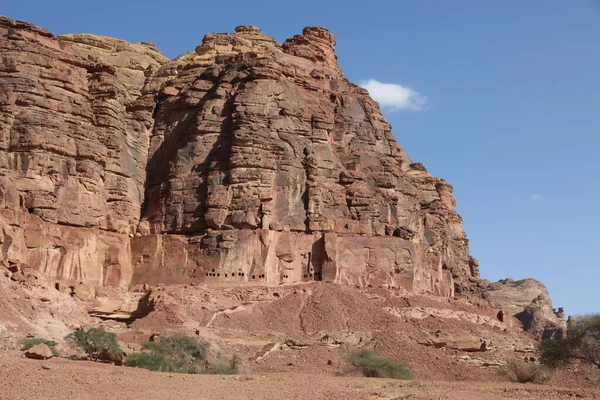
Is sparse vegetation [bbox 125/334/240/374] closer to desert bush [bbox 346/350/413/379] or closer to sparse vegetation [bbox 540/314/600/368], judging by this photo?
desert bush [bbox 346/350/413/379]

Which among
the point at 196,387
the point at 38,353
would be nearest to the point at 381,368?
the point at 196,387

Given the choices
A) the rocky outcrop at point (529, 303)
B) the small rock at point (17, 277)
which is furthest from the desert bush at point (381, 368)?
the rocky outcrop at point (529, 303)

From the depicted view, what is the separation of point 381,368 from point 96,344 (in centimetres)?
1317

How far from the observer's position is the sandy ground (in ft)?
88.7

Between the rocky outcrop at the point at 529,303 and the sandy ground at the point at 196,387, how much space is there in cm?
7445

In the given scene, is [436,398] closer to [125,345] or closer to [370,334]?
[125,345]

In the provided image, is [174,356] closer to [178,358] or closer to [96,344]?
[178,358]

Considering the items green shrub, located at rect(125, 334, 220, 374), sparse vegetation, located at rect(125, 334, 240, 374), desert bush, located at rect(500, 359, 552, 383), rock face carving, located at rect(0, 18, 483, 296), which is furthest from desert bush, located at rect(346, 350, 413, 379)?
rock face carving, located at rect(0, 18, 483, 296)

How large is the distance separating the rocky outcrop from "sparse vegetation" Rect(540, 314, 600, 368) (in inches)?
2582

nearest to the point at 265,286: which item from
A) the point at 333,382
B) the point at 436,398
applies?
the point at 333,382

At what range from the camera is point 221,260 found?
2274 inches

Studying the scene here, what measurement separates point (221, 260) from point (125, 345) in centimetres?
1499

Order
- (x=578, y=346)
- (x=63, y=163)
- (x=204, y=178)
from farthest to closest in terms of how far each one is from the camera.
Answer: (x=204, y=178) < (x=63, y=163) < (x=578, y=346)

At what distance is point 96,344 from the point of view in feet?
127
